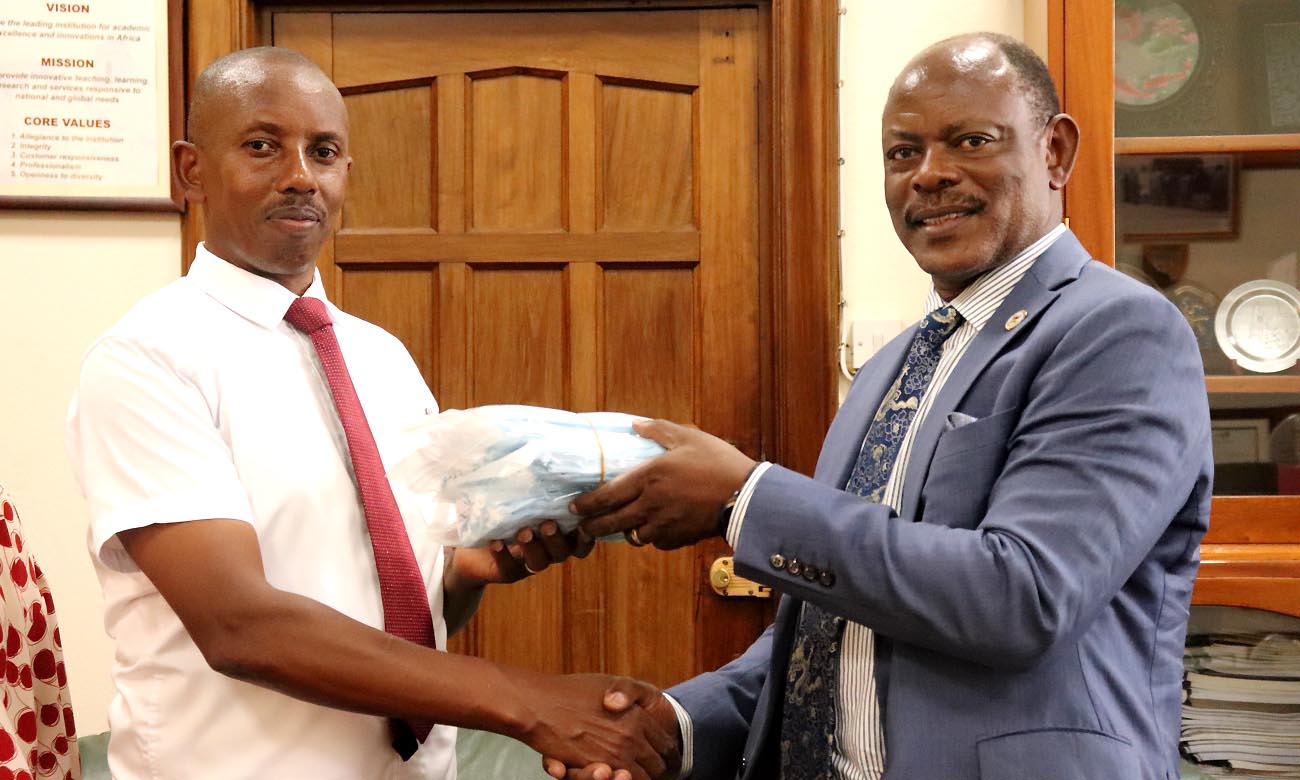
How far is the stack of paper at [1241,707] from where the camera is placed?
1.97 meters

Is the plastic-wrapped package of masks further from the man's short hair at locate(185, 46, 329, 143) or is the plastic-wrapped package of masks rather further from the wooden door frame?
the wooden door frame

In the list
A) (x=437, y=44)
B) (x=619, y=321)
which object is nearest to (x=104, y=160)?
(x=437, y=44)

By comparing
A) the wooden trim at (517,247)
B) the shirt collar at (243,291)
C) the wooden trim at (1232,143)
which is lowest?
the shirt collar at (243,291)

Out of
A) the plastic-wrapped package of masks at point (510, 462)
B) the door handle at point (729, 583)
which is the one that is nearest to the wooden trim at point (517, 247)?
the door handle at point (729, 583)

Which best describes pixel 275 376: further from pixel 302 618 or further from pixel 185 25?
pixel 185 25

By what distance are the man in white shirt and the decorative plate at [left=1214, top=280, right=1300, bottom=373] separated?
4.36ft

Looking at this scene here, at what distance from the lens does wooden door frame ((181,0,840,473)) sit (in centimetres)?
229

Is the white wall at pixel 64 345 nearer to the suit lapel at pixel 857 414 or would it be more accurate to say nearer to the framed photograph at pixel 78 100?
the framed photograph at pixel 78 100

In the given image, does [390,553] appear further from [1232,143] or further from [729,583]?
[1232,143]

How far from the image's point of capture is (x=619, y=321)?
2.41 meters

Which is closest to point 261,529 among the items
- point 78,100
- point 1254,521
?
point 78,100

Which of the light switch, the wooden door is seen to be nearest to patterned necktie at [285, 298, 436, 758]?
the wooden door

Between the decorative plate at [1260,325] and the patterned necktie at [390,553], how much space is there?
5.07ft

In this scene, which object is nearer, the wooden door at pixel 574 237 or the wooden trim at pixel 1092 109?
the wooden trim at pixel 1092 109
